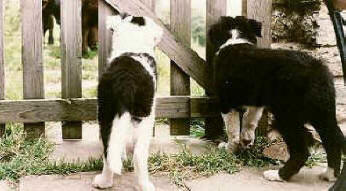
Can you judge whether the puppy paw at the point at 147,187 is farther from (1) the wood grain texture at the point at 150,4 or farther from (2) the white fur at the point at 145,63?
(1) the wood grain texture at the point at 150,4

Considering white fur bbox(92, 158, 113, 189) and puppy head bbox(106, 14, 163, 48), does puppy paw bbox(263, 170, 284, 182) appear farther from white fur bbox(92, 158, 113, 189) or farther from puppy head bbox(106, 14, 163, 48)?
puppy head bbox(106, 14, 163, 48)

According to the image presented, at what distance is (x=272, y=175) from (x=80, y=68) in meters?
1.81

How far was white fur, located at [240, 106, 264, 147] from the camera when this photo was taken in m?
4.54

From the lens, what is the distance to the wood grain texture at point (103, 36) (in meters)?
4.66

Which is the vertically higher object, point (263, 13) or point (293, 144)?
point (263, 13)

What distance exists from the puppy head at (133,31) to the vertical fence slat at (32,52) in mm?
837

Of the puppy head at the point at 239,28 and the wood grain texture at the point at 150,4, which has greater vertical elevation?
the wood grain texture at the point at 150,4

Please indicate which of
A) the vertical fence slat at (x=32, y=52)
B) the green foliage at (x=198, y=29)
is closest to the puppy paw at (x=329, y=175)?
the vertical fence slat at (x=32, y=52)

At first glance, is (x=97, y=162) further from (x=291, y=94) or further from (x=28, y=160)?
(x=291, y=94)

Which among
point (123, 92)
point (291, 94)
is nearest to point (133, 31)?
point (123, 92)

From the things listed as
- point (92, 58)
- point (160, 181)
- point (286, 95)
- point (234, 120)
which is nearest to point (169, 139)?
point (234, 120)

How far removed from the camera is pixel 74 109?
4.65m

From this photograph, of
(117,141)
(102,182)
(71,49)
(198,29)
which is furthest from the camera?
(198,29)

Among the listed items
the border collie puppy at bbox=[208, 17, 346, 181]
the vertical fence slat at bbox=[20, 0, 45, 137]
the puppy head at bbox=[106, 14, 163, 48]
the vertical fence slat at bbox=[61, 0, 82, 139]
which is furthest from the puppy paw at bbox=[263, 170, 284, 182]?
the vertical fence slat at bbox=[20, 0, 45, 137]
